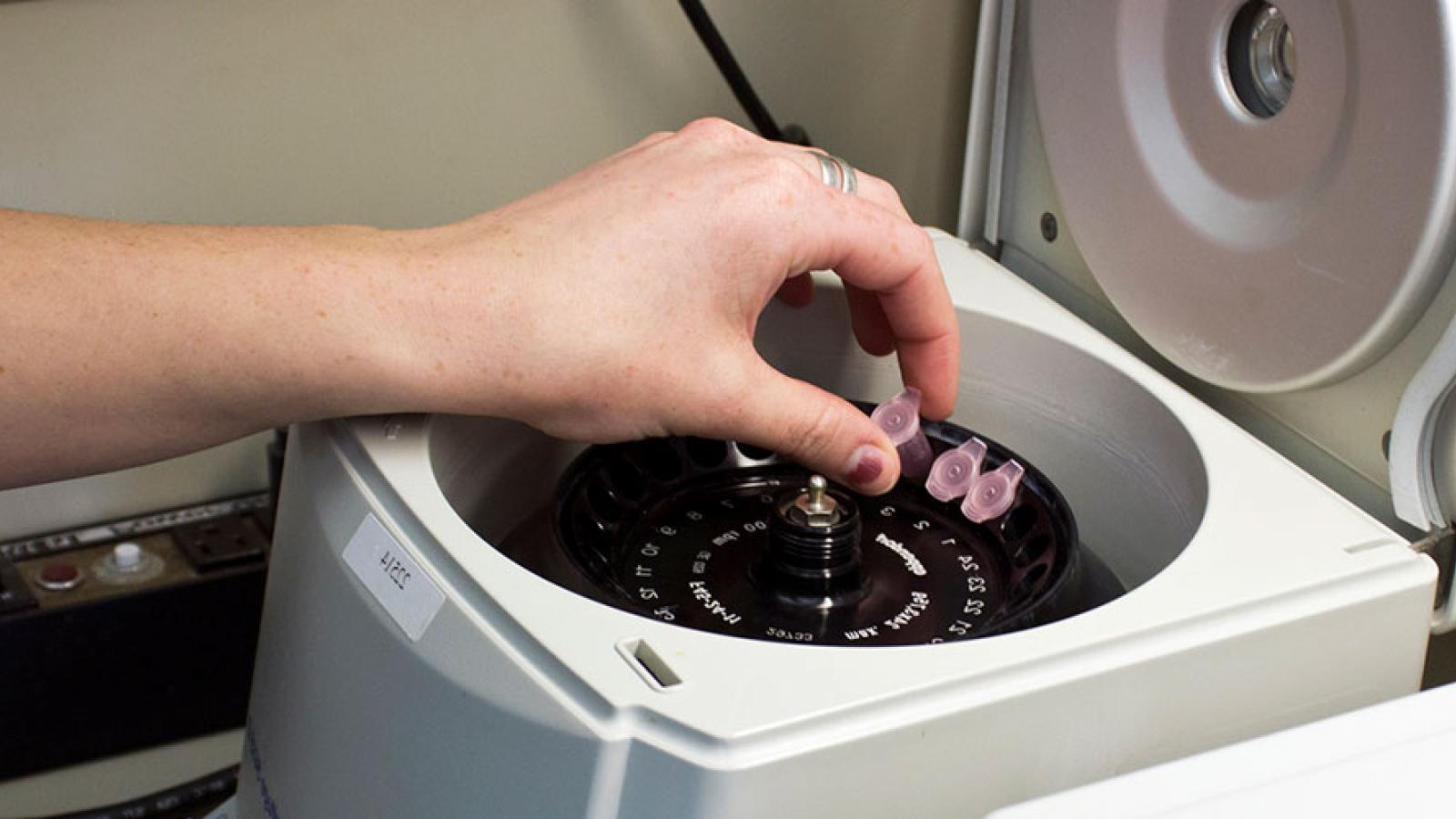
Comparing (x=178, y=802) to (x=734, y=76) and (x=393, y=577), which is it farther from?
(x=734, y=76)

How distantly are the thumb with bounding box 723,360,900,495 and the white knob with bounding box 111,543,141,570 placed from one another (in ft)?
1.77

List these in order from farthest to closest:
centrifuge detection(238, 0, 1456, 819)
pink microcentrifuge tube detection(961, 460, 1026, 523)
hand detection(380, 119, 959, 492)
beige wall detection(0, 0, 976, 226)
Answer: beige wall detection(0, 0, 976, 226), pink microcentrifuge tube detection(961, 460, 1026, 523), hand detection(380, 119, 959, 492), centrifuge detection(238, 0, 1456, 819)

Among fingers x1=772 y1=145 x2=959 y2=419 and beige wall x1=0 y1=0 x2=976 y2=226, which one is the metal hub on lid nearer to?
fingers x1=772 y1=145 x2=959 y2=419

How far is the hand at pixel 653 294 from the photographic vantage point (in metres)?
0.69

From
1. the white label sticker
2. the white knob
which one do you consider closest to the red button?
the white knob

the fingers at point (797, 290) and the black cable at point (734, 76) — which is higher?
the black cable at point (734, 76)

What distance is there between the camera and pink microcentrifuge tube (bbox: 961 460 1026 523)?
807 mm

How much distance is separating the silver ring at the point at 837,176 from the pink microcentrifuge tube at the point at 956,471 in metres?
0.15

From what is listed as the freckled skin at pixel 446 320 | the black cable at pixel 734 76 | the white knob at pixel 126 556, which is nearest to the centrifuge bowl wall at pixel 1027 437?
the freckled skin at pixel 446 320

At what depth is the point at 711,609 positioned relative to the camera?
748 millimetres

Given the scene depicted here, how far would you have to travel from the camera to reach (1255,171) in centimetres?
82

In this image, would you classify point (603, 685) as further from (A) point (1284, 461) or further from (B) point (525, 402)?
(A) point (1284, 461)

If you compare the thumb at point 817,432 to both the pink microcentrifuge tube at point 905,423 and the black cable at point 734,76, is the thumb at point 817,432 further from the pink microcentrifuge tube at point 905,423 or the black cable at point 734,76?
the black cable at point 734,76

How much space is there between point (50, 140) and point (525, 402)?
1.62ft
